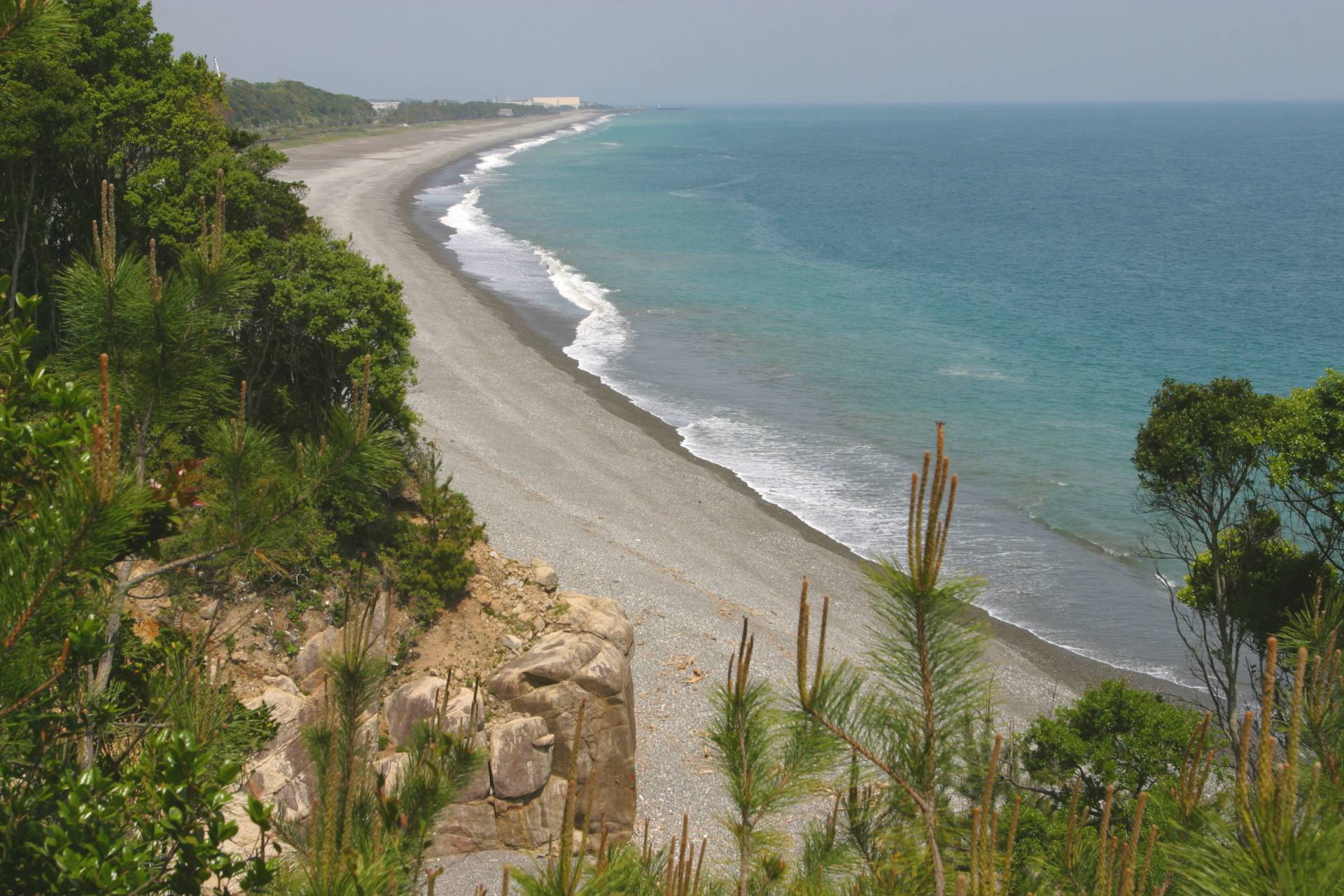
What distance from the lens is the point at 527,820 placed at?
12.1m

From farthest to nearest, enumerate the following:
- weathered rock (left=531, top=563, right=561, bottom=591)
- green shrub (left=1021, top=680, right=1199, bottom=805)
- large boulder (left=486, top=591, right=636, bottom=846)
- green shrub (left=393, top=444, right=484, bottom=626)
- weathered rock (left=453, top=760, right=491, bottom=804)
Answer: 1. weathered rock (left=531, top=563, right=561, bottom=591)
2. green shrub (left=393, top=444, right=484, bottom=626)
3. large boulder (left=486, top=591, right=636, bottom=846)
4. weathered rock (left=453, top=760, right=491, bottom=804)
5. green shrub (left=1021, top=680, right=1199, bottom=805)

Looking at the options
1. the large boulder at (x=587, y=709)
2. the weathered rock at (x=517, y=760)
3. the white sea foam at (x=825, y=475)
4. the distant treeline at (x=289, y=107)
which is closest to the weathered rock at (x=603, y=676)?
the large boulder at (x=587, y=709)

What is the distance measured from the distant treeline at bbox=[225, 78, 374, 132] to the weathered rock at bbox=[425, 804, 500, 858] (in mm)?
111320

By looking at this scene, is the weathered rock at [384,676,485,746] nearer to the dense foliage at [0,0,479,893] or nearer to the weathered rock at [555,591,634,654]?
the weathered rock at [555,591,634,654]

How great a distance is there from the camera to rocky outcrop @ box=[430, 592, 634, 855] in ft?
39.7

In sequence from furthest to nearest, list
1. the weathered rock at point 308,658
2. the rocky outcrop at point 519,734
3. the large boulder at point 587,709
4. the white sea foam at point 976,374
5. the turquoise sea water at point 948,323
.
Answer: the white sea foam at point 976,374
the turquoise sea water at point 948,323
the weathered rock at point 308,658
the large boulder at point 587,709
the rocky outcrop at point 519,734

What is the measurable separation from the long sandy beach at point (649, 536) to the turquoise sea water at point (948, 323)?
1393 millimetres

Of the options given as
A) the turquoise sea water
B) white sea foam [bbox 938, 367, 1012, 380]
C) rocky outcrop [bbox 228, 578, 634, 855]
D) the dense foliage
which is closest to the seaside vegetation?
the dense foliage

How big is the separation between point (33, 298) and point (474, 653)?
10.1m

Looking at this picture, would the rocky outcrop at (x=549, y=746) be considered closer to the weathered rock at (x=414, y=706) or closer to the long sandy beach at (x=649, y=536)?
the weathered rock at (x=414, y=706)

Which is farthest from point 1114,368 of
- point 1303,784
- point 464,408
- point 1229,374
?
point 1303,784

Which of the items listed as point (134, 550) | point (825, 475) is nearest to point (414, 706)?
point (134, 550)

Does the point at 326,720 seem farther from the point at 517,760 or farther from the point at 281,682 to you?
the point at 281,682

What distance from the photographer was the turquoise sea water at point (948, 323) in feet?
81.9
